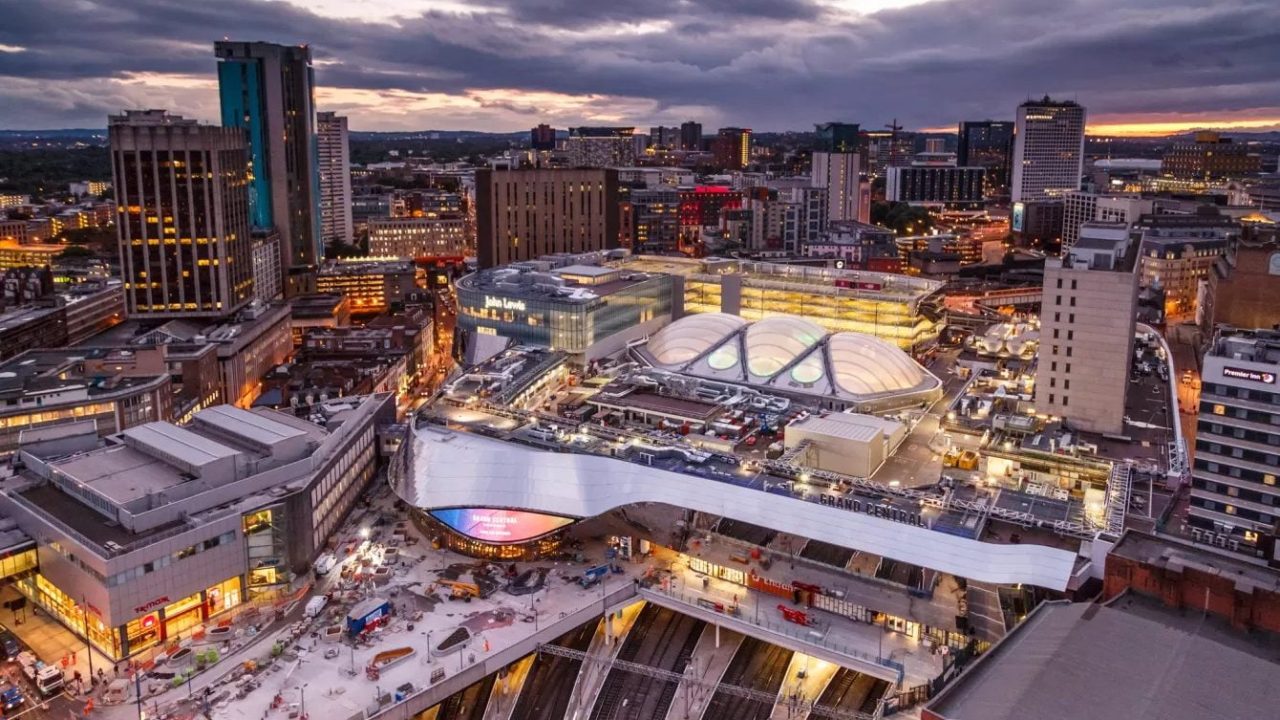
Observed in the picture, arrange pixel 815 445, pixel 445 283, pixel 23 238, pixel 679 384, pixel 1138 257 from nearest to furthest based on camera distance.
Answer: pixel 815 445 → pixel 1138 257 → pixel 679 384 → pixel 445 283 → pixel 23 238

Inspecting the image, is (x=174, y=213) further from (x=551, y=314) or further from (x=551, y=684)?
(x=551, y=684)

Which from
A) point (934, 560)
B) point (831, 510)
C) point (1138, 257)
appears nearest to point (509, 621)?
point (831, 510)

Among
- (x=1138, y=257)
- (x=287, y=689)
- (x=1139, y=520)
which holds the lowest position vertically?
(x=287, y=689)

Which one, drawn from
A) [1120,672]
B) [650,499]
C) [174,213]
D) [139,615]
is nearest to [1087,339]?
[650,499]

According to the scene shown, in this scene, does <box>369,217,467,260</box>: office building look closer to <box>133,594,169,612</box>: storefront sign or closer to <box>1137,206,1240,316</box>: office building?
<box>1137,206,1240,316</box>: office building

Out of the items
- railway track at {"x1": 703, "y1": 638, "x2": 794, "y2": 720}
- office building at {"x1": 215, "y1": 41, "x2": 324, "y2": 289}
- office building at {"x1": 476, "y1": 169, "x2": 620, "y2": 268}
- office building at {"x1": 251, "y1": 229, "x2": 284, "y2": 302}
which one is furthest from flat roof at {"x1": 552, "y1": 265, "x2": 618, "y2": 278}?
office building at {"x1": 215, "y1": 41, "x2": 324, "y2": 289}

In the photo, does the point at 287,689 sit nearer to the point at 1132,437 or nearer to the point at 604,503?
the point at 604,503
